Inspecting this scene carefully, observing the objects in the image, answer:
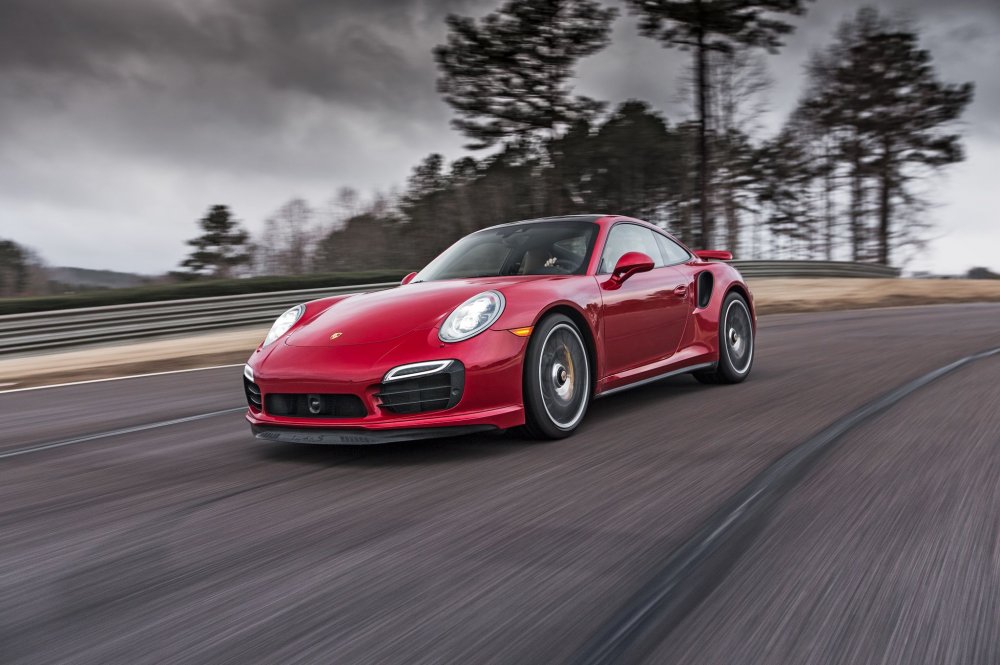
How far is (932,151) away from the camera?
40375 mm

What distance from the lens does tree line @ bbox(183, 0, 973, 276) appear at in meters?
26.5

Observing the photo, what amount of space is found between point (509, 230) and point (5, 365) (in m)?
10.1

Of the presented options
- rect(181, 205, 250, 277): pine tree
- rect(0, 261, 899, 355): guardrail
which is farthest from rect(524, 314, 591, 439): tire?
rect(181, 205, 250, 277): pine tree

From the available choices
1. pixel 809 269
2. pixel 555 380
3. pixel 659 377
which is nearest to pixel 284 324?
pixel 555 380

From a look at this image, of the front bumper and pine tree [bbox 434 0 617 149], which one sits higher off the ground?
pine tree [bbox 434 0 617 149]

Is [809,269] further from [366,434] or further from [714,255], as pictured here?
[366,434]

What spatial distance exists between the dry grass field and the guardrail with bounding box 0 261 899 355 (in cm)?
22

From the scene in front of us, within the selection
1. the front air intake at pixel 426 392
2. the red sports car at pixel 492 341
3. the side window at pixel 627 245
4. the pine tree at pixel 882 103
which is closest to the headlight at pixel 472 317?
the red sports car at pixel 492 341

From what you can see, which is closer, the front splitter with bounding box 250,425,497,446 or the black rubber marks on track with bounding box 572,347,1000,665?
the black rubber marks on track with bounding box 572,347,1000,665

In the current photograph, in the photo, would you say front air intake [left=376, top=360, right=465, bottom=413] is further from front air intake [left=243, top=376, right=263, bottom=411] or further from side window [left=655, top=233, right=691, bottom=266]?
side window [left=655, top=233, right=691, bottom=266]

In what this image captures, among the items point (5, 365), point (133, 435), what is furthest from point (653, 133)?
point (133, 435)

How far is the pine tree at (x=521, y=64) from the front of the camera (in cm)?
2648

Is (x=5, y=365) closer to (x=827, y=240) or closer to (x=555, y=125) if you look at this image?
(x=555, y=125)

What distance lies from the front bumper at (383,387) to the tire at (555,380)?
0.09m
